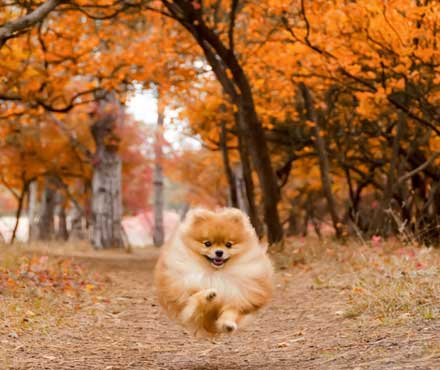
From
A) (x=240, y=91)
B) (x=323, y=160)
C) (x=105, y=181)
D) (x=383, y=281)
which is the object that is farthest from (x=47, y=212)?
(x=383, y=281)

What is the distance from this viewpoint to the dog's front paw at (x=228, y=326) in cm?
540

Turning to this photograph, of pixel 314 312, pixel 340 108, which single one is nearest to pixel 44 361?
pixel 314 312

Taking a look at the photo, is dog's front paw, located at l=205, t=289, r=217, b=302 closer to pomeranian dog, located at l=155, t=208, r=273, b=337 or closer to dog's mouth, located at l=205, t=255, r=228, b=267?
pomeranian dog, located at l=155, t=208, r=273, b=337

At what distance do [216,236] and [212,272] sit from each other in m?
0.30

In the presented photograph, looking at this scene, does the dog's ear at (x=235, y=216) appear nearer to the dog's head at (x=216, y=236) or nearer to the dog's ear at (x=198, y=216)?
the dog's head at (x=216, y=236)

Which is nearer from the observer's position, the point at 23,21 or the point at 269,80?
the point at 23,21

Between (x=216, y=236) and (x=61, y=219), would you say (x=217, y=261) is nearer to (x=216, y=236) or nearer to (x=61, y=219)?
(x=216, y=236)

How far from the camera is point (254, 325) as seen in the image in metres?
8.59

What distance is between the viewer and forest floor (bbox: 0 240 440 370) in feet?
19.5

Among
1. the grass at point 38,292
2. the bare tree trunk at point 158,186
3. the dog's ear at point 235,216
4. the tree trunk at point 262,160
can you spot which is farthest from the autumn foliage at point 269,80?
the bare tree trunk at point 158,186

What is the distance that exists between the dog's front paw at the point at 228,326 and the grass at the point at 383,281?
1992 mm

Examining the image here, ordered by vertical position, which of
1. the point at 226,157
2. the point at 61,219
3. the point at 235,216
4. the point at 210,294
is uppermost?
the point at 226,157

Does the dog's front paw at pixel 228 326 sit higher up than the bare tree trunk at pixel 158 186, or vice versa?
the bare tree trunk at pixel 158 186

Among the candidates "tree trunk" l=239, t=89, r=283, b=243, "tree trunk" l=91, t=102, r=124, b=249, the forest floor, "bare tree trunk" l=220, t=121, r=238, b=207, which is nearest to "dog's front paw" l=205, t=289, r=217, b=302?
the forest floor
